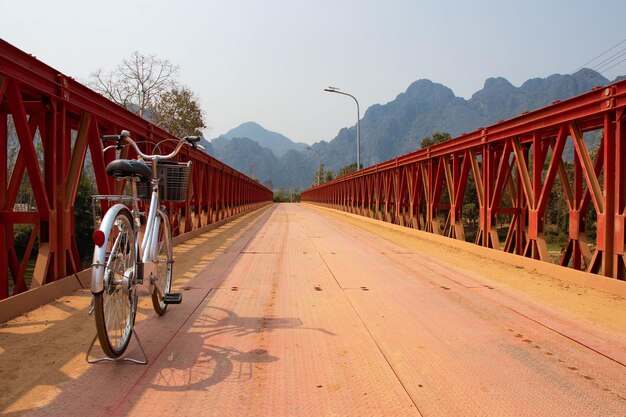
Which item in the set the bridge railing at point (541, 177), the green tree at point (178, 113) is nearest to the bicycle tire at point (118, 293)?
the bridge railing at point (541, 177)

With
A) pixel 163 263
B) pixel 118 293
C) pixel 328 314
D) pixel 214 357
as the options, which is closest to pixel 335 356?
pixel 214 357

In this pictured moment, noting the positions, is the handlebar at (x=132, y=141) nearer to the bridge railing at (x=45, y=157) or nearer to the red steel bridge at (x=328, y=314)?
the red steel bridge at (x=328, y=314)

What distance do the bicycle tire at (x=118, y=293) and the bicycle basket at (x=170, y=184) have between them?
72cm

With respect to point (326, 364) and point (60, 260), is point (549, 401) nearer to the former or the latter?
point (326, 364)

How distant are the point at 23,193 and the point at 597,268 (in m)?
32.5

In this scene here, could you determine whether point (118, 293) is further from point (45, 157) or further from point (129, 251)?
point (45, 157)

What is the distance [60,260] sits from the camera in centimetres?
565

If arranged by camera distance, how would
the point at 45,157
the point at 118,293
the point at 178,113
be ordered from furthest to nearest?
the point at 178,113
the point at 45,157
the point at 118,293

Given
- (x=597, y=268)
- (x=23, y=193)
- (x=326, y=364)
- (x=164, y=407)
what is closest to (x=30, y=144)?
(x=164, y=407)

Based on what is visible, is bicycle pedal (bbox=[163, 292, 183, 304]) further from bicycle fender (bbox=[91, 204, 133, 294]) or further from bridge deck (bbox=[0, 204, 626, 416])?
bicycle fender (bbox=[91, 204, 133, 294])

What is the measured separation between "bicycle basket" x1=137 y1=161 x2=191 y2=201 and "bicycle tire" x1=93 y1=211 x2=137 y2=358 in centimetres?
72

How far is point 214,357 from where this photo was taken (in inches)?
143

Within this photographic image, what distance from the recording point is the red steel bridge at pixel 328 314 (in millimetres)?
2986

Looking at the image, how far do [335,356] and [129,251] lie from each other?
1767 millimetres
